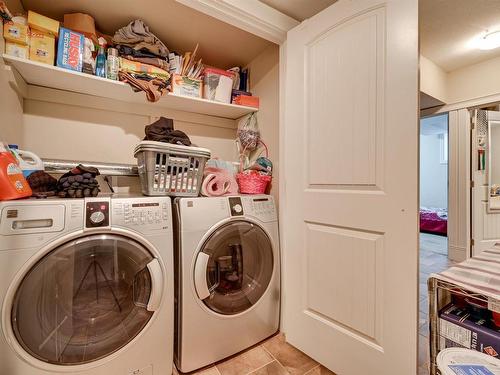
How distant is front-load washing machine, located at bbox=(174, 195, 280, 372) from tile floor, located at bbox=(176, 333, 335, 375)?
51mm

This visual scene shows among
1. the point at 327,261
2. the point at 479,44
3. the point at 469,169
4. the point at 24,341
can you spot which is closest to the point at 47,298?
the point at 24,341

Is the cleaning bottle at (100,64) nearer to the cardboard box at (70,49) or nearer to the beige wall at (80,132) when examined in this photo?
the cardboard box at (70,49)

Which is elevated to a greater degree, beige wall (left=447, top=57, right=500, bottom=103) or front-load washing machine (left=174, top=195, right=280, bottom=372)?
beige wall (left=447, top=57, right=500, bottom=103)

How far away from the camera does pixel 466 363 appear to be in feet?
2.06

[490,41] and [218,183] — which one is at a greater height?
[490,41]

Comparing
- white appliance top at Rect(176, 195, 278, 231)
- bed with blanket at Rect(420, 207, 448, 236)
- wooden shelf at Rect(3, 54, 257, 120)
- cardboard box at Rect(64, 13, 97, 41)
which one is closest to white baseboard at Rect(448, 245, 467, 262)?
bed with blanket at Rect(420, 207, 448, 236)

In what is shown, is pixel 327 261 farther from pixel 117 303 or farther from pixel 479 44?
pixel 479 44

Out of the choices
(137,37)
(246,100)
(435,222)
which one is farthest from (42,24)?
(435,222)

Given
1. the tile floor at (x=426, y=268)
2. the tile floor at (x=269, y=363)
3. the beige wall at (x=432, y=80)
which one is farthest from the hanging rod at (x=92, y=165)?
the beige wall at (x=432, y=80)

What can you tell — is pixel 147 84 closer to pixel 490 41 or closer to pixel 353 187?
pixel 353 187

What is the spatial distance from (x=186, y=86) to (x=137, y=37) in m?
0.40

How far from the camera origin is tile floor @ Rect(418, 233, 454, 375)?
4.40 ft

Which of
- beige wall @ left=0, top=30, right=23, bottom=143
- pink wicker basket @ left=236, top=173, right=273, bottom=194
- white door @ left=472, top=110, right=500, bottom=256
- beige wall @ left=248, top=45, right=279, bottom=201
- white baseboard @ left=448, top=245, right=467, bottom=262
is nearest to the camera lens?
beige wall @ left=0, top=30, right=23, bottom=143

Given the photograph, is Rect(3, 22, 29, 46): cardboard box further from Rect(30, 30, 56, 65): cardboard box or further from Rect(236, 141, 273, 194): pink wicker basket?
Rect(236, 141, 273, 194): pink wicker basket
